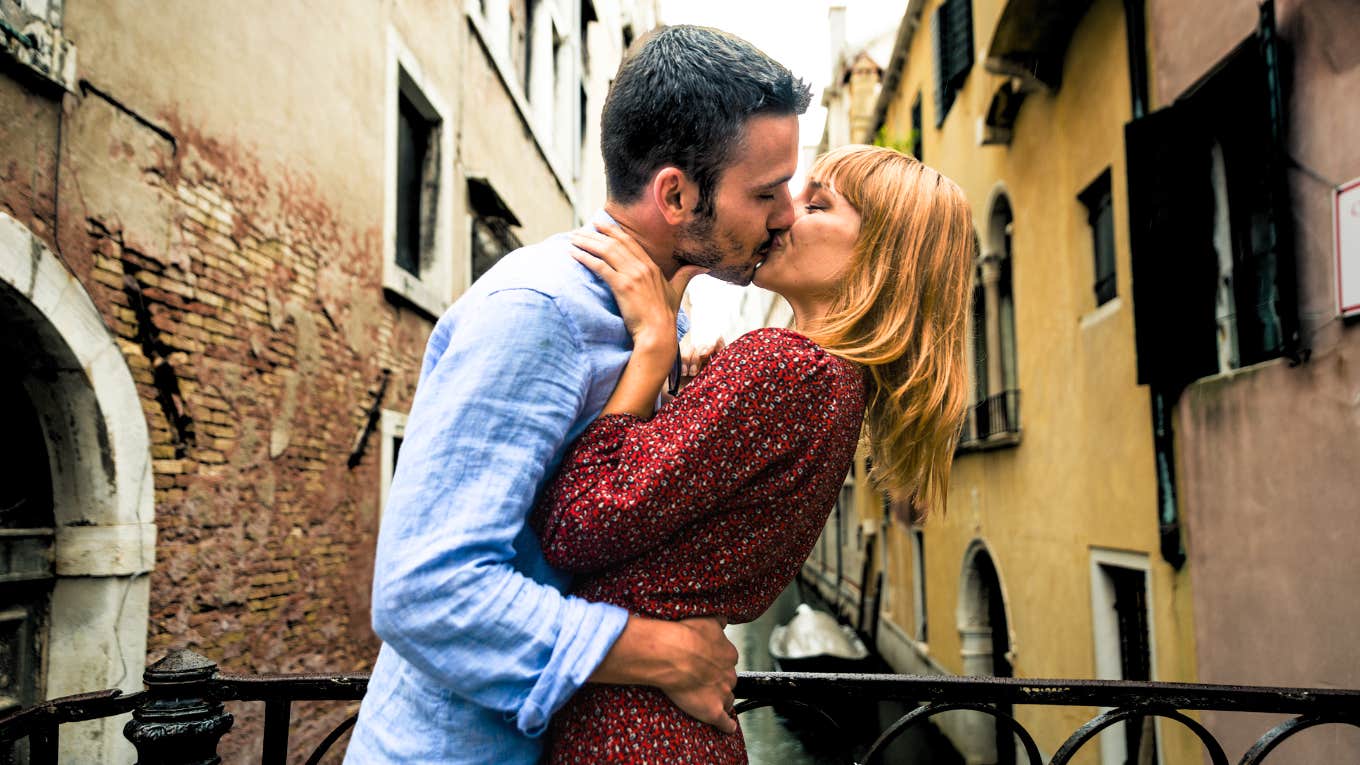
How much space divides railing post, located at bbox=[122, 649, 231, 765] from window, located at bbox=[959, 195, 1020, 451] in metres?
9.48

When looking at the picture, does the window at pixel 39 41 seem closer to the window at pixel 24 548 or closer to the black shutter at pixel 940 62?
the window at pixel 24 548

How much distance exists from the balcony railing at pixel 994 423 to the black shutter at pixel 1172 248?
3.49 m

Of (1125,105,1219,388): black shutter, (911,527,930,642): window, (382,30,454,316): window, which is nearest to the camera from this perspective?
(1125,105,1219,388): black shutter

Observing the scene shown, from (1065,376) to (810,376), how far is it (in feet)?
24.6

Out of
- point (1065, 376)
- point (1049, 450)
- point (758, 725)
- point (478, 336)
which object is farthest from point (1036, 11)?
point (758, 725)

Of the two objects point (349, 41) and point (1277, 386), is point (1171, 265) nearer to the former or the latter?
point (1277, 386)

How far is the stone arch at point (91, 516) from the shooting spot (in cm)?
410

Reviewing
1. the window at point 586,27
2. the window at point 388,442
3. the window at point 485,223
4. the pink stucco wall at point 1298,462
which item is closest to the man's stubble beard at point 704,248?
the pink stucco wall at point 1298,462

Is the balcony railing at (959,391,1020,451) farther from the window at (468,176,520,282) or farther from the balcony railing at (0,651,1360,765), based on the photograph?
the balcony railing at (0,651,1360,765)

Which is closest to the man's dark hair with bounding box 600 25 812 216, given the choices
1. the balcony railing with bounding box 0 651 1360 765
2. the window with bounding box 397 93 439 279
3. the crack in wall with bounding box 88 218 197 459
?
the balcony railing with bounding box 0 651 1360 765

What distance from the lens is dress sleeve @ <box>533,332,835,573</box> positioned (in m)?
1.12

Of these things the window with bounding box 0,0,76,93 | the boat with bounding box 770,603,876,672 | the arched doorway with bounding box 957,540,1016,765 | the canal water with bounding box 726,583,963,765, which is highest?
the window with bounding box 0,0,76,93

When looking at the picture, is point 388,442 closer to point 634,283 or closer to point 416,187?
point 416,187

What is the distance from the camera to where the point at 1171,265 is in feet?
18.1
